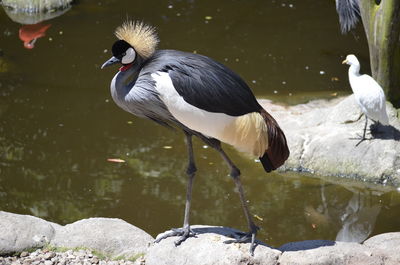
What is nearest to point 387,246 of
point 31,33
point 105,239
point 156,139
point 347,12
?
point 105,239

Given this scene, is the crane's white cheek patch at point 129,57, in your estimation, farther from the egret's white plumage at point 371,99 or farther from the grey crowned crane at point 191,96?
the egret's white plumage at point 371,99

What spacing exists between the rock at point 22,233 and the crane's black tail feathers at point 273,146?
1.50 m

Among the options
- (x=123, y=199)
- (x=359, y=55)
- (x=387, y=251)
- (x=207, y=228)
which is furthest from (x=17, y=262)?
(x=359, y=55)

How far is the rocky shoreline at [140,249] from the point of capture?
437cm

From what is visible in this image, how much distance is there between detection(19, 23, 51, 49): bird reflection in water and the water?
86 mm

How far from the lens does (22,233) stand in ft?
15.0

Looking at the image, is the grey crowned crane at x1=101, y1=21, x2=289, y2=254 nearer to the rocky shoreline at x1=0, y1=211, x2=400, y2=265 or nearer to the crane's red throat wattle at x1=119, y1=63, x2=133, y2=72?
the crane's red throat wattle at x1=119, y1=63, x2=133, y2=72

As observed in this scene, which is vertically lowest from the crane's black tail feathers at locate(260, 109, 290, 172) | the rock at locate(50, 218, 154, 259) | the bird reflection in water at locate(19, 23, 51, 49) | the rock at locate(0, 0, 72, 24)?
the rock at locate(0, 0, 72, 24)

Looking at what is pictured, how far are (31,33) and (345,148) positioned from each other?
507cm

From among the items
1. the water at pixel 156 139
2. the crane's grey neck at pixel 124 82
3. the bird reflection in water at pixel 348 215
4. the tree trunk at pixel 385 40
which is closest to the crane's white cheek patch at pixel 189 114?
the crane's grey neck at pixel 124 82

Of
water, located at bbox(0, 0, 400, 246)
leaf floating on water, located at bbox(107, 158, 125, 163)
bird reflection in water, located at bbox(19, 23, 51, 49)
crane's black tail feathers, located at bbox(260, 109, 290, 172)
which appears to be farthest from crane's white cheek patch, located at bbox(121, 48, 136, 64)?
bird reflection in water, located at bbox(19, 23, 51, 49)

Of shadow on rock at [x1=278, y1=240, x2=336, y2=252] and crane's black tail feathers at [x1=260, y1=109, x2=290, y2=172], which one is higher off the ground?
crane's black tail feathers at [x1=260, y1=109, x2=290, y2=172]

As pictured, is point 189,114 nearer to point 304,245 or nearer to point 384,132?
point 304,245

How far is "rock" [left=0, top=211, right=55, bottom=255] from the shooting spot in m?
4.49
